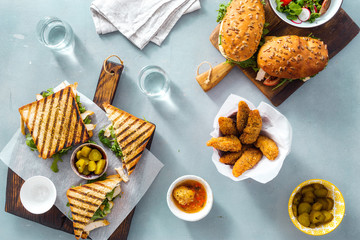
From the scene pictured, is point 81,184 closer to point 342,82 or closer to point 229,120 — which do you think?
point 229,120

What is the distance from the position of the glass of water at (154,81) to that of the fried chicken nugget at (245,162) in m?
0.76

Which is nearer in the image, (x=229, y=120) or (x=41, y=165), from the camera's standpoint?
(x=229, y=120)

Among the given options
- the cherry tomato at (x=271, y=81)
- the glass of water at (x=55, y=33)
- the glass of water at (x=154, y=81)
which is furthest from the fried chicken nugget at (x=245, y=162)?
the glass of water at (x=55, y=33)

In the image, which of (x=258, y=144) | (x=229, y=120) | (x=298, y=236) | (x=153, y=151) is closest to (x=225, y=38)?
(x=229, y=120)

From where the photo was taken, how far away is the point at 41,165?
97.6 inches

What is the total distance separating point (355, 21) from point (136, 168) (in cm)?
195

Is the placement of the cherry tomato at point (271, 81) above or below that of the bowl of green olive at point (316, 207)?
above

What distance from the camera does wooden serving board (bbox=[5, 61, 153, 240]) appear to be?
2484mm

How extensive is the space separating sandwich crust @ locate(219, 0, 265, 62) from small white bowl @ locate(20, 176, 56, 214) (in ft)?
5.18

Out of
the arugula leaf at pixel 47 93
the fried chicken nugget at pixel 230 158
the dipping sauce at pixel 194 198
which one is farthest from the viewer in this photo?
the arugula leaf at pixel 47 93

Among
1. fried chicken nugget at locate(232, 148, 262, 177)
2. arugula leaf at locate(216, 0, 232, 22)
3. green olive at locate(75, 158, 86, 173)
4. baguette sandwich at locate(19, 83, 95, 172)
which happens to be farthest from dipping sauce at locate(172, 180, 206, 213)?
arugula leaf at locate(216, 0, 232, 22)

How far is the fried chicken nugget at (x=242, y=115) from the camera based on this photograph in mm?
2201

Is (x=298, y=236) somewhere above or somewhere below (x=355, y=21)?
below

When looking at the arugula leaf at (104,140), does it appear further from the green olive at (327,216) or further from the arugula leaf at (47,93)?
the green olive at (327,216)
